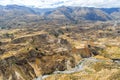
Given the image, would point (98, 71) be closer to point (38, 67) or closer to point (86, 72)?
point (86, 72)

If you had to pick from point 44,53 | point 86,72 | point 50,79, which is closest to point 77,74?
point 86,72

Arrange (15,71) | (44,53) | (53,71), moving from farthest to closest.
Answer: (44,53) → (53,71) → (15,71)

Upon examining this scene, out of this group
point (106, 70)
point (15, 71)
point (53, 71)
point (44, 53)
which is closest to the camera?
point (106, 70)

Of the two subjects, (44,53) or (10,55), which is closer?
(10,55)

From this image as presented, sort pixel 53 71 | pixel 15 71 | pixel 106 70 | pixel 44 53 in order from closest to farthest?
1. pixel 106 70
2. pixel 15 71
3. pixel 53 71
4. pixel 44 53

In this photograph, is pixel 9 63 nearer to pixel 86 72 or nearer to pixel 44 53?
pixel 44 53

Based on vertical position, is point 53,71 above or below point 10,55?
below

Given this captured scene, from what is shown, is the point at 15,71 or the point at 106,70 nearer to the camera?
the point at 106,70

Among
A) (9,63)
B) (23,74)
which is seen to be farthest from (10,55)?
(23,74)

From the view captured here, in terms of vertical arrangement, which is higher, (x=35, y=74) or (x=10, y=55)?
(x=10, y=55)
